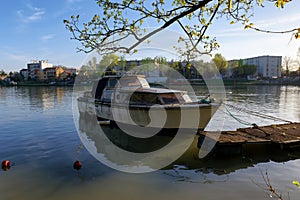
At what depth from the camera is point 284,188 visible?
6.48 metres

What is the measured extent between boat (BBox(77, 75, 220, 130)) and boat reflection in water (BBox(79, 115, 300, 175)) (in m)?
0.82

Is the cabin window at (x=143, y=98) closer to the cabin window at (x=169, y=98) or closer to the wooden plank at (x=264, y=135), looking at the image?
the cabin window at (x=169, y=98)

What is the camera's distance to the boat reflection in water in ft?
26.2

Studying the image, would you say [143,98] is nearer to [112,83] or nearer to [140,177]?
[112,83]

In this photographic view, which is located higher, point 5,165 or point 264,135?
point 264,135

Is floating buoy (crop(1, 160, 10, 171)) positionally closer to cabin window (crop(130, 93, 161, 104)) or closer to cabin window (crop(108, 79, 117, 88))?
cabin window (crop(130, 93, 161, 104))

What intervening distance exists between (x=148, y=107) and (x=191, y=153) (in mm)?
2899

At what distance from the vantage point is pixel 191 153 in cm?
930

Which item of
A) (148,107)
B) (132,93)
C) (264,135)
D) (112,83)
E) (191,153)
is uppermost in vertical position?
(112,83)

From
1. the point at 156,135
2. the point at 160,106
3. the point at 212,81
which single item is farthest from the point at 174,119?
the point at 212,81

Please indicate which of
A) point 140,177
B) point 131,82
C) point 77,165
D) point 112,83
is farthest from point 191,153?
point 112,83

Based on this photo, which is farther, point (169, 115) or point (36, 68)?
point (36, 68)

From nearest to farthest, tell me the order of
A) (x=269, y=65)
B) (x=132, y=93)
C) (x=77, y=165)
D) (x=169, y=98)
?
(x=77, y=165) < (x=169, y=98) < (x=132, y=93) < (x=269, y=65)

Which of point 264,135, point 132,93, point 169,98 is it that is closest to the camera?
point 264,135
